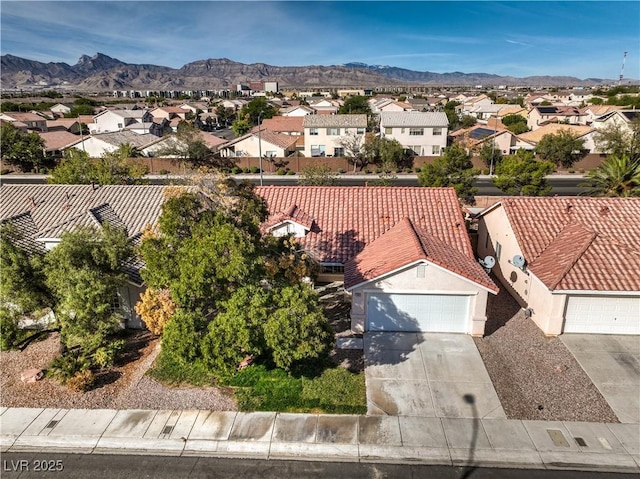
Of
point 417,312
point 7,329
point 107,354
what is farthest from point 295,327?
point 7,329

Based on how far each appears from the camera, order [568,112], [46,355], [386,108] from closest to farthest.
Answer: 1. [46,355]
2. [568,112]
3. [386,108]

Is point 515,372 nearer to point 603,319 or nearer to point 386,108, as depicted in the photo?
point 603,319

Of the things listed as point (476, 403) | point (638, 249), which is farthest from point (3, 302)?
point (638, 249)

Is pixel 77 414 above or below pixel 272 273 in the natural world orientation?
below

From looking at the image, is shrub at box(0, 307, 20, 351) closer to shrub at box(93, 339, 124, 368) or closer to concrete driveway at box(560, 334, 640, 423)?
shrub at box(93, 339, 124, 368)

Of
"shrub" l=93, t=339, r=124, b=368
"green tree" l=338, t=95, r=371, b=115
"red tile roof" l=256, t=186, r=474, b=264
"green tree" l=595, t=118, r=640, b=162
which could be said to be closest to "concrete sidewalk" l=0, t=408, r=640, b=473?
"shrub" l=93, t=339, r=124, b=368

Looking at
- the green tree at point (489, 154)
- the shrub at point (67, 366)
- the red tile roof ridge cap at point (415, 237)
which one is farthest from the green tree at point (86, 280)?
the green tree at point (489, 154)

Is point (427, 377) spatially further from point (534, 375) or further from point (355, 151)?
point (355, 151)
